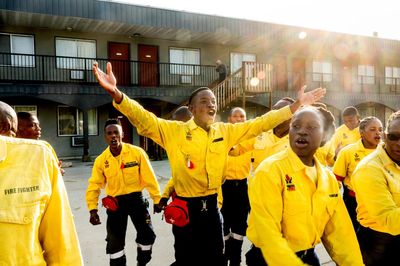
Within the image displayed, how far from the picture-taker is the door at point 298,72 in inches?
857

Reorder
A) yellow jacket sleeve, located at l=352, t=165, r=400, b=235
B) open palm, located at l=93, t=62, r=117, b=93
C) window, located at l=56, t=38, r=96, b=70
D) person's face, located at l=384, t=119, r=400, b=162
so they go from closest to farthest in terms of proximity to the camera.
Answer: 1. yellow jacket sleeve, located at l=352, t=165, r=400, b=235
2. person's face, located at l=384, t=119, r=400, b=162
3. open palm, located at l=93, t=62, r=117, b=93
4. window, located at l=56, t=38, r=96, b=70

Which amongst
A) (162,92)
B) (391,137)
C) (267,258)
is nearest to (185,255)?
(267,258)

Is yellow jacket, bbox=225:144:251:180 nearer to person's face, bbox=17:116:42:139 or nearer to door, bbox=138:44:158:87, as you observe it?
person's face, bbox=17:116:42:139

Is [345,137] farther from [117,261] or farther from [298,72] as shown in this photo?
[298,72]

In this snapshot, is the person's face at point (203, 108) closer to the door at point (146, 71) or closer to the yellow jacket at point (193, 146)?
the yellow jacket at point (193, 146)

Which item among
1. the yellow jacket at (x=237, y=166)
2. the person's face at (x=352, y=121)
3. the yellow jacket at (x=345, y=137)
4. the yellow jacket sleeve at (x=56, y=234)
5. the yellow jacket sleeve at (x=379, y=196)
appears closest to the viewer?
the yellow jacket sleeve at (x=56, y=234)

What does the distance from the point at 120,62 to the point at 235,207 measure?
581 inches

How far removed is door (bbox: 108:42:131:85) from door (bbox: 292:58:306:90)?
10.7 m

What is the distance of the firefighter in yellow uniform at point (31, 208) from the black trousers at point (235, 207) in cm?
311

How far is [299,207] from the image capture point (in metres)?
2.04

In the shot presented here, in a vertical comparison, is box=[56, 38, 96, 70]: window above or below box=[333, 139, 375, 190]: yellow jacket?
above

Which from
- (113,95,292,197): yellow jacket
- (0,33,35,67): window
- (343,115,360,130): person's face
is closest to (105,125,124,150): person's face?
(113,95,292,197): yellow jacket

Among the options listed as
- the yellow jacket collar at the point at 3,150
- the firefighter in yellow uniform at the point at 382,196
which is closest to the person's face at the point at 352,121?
the firefighter in yellow uniform at the point at 382,196

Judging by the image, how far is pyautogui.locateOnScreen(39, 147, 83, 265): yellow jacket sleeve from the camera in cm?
168
